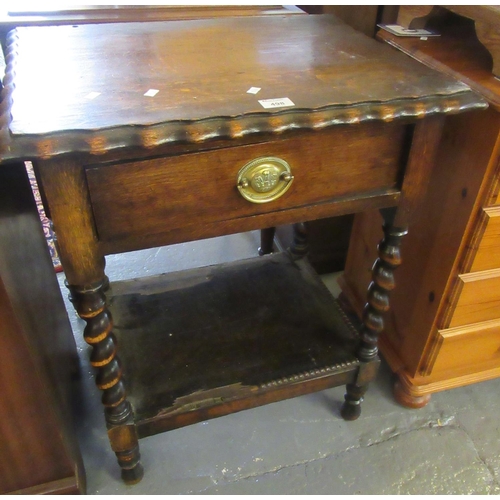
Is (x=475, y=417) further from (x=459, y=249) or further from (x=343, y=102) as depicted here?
(x=343, y=102)

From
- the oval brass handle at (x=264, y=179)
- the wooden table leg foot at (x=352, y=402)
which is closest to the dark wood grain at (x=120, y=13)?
the oval brass handle at (x=264, y=179)

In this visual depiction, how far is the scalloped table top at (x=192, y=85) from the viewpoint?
1.88 ft

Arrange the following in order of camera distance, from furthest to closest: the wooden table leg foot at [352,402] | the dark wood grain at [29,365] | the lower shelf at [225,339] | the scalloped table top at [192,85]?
1. the wooden table leg foot at [352,402]
2. the lower shelf at [225,339]
3. the dark wood grain at [29,365]
4. the scalloped table top at [192,85]

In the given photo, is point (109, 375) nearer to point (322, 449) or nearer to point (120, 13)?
point (322, 449)

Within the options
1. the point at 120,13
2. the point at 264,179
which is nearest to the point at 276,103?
the point at 264,179

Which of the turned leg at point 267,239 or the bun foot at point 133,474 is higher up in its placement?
the turned leg at point 267,239

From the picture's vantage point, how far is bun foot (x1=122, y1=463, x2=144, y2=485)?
3.22 ft

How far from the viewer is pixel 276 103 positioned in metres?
0.63

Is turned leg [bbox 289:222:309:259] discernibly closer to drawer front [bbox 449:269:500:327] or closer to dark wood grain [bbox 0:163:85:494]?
drawer front [bbox 449:269:500:327]

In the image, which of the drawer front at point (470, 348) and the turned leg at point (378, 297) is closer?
the turned leg at point (378, 297)

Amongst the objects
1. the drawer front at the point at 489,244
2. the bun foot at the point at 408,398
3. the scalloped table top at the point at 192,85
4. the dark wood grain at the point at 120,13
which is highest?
the scalloped table top at the point at 192,85

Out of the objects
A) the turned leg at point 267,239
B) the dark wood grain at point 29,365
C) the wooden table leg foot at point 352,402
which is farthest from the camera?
the turned leg at point 267,239

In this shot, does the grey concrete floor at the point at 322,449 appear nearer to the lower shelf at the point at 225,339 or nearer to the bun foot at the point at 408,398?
the bun foot at the point at 408,398

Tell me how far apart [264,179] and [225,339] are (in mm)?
466
